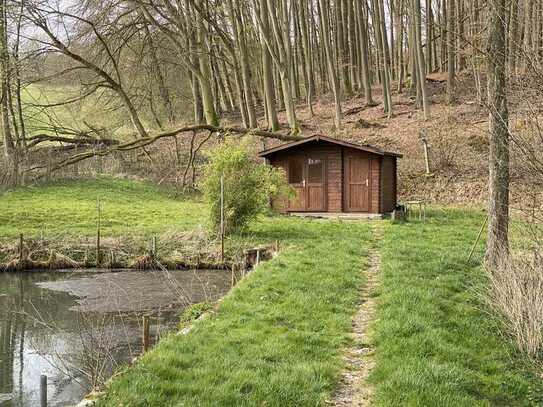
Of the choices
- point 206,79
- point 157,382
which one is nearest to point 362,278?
point 157,382

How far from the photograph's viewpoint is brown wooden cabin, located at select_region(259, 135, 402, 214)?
19.4 meters

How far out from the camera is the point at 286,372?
5750 millimetres

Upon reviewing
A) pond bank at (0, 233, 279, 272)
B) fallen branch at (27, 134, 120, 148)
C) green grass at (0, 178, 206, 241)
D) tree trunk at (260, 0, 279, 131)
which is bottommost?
pond bank at (0, 233, 279, 272)

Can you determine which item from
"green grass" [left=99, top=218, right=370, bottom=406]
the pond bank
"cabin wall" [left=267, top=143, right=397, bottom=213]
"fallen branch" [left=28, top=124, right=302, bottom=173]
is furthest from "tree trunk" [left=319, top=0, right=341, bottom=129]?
"green grass" [left=99, top=218, right=370, bottom=406]

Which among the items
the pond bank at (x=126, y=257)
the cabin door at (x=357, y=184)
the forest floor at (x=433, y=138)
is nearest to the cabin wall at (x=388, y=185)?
the cabin door at (x=357, y=184)

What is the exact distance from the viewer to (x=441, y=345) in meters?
6.44

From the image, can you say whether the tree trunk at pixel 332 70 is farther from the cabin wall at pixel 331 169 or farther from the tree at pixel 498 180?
the tree at pixel 498 180

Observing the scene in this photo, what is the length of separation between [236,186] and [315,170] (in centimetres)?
580

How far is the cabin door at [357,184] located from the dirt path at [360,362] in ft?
33.4

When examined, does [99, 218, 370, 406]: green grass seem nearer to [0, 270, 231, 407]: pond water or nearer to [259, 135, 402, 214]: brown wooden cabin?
[0, 270, 231, 407]: pond water

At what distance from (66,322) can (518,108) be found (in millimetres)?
7753

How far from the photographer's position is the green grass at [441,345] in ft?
17.5

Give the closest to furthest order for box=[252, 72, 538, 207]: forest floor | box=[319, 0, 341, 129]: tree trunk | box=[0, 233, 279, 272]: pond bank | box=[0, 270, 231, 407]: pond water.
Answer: box=[0, 270, 231, 407]: pond water < box=[0, 233, 279, 272]: pond bank < box=[252, 72, 538, 207]: forest floor < box=[319, 0, 341, 129]: tree trunk

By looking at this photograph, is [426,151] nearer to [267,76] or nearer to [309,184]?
[309,184]
